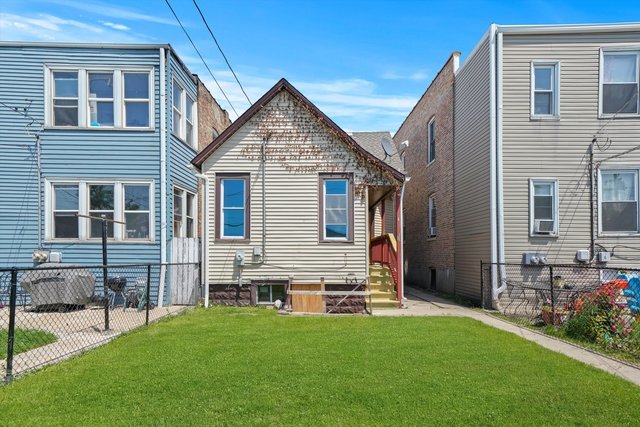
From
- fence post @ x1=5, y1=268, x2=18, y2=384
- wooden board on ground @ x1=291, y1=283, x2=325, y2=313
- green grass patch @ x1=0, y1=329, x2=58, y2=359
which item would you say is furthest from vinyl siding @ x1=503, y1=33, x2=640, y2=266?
fence post @ x1=5, y1=268, x2=18, y2=384

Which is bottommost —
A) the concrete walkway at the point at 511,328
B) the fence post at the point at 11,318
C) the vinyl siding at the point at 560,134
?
the concrete walkway at the point at 511,328

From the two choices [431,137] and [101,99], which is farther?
[431,137]

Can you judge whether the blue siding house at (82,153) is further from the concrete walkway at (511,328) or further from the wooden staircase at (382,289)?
the concrete walkway at (511,328)

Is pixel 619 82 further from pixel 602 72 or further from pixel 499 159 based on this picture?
pixel 499 159

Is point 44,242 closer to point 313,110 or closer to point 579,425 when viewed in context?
point 313,110

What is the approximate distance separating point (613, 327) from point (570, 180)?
543 cm

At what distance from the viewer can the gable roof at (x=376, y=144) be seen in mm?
16859

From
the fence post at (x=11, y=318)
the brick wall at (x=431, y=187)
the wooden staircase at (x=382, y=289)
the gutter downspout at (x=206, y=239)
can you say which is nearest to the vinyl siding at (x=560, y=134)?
the wooden staircase at (x=382, y=289)

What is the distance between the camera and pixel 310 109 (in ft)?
38.2

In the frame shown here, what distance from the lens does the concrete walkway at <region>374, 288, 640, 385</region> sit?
593 centimetres

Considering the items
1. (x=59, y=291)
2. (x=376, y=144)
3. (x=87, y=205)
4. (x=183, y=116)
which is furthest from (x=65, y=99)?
(x=376, y=144)

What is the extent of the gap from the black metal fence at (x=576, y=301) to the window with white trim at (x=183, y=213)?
8.45 metres

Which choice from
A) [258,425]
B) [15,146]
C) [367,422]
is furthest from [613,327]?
[15,146]

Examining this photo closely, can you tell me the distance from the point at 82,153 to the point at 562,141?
12.4 metres
